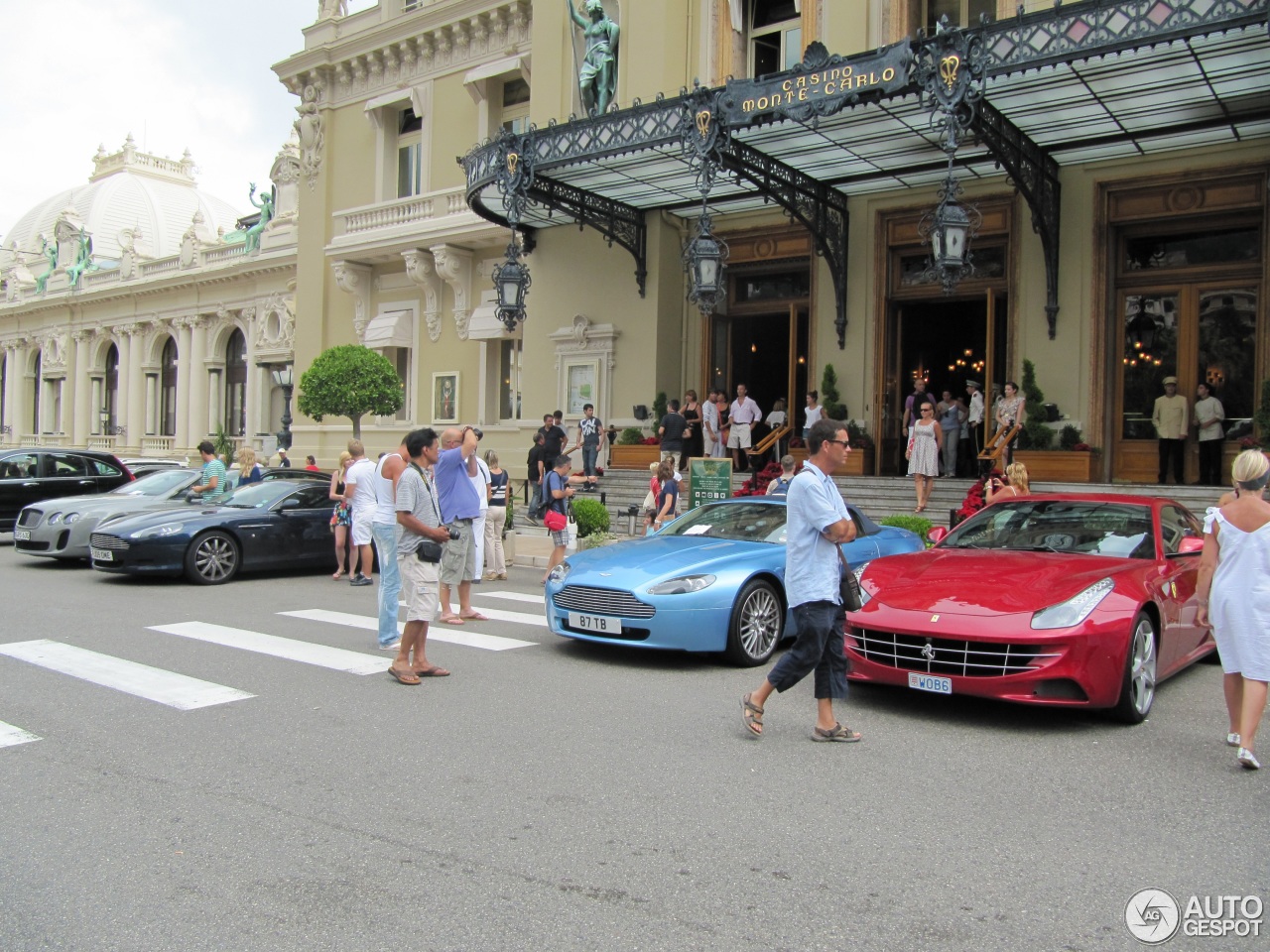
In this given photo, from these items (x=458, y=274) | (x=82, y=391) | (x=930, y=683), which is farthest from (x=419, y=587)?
(x=82, y=391)

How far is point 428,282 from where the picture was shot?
25906mm

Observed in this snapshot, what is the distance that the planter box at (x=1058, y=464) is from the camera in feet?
50.2

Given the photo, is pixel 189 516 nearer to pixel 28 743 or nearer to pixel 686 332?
pixel 28 743

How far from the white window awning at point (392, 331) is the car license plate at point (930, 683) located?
72.8 ft

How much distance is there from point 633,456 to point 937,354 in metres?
6.23

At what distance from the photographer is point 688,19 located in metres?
20.2

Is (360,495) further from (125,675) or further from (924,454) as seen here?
(924,454)

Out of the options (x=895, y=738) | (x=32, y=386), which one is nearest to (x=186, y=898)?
(x=895, y=738)

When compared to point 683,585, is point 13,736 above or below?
below

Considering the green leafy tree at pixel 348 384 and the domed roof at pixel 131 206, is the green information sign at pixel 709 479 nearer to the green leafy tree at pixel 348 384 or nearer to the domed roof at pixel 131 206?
the green leafy tree at pixel 348 384

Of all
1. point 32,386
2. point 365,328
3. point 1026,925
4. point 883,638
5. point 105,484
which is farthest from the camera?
point 32,386

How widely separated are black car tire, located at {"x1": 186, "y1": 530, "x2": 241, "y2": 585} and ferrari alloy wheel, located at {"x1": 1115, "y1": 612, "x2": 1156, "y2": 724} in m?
10.3

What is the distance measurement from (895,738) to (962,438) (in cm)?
1303

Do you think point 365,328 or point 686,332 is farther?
point 365,328
